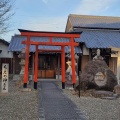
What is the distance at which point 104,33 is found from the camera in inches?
1147

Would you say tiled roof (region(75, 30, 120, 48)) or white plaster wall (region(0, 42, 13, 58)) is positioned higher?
tiled roof (region(75, 30, 120, 48))

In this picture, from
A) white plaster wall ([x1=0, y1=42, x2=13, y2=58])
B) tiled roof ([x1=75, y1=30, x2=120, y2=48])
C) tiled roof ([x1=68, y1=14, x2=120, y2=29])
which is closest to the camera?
tiled roof ([x1=75, y1=30, x2=120, y2=48])

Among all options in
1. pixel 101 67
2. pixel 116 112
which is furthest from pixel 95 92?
pixel 116 112

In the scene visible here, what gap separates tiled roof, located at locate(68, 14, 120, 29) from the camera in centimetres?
3119

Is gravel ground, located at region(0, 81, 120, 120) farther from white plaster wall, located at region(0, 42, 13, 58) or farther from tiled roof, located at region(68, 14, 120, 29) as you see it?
tiled roof, located at region(68, 14, 120, 29)

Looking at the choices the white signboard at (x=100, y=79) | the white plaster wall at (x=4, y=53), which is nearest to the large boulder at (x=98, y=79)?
the white signboard at (x=100, y=79)

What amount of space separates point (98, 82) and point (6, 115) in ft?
22.7

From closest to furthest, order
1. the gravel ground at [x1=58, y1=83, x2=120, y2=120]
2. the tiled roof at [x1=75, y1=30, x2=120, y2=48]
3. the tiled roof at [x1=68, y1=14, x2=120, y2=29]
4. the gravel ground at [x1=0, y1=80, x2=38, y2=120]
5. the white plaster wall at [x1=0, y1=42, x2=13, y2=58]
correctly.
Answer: the gravel ground at [x1=0, y1=80, x2=38, y2=120]
the gravel ground at [x1=58, y1=83, x2=120, y2=120]
the tiled roof at [x1=75, y1=30, x2=120, y2=48]
the white plaster wall at [x1=0, y1=42, x2=13, y2=58]
the tiled roof at [x1=68, y1=14, x2=120, y2=29]

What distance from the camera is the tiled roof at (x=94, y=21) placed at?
3119 centimetres

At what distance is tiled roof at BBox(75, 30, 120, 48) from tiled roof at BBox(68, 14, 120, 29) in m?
1.89

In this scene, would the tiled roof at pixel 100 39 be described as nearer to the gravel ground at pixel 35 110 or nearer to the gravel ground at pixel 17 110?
the gravel ground at pixel 35 110

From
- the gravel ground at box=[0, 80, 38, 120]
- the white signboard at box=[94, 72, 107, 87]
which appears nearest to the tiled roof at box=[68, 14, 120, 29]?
the white signboard at box=[94, 72, 107, 87]

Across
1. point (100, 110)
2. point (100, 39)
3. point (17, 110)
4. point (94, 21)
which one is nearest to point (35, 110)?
point (17, 110)

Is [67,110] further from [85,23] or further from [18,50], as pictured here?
[85,23]
